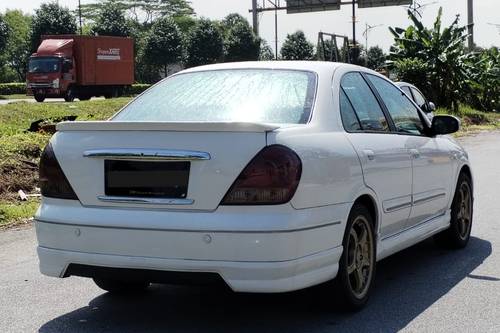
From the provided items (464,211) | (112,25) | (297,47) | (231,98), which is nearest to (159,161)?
(231,98)

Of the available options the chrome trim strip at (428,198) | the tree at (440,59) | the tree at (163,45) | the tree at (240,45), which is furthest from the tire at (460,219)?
the tree at (240,45)

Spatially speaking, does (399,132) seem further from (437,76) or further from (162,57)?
(162,57)

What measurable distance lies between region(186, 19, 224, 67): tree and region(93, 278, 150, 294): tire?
6503cm

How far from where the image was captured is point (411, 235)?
5582 mm

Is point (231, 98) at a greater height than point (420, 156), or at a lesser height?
greater

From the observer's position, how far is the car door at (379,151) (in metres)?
4.85

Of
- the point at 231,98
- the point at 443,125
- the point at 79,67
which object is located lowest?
the point at 443,125

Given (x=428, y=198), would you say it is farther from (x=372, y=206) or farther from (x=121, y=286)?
(x=121, y=286)

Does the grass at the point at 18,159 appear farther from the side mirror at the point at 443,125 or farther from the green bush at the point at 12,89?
the green bush at the point at 12,89

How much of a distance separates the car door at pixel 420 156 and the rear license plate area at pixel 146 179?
212 cm

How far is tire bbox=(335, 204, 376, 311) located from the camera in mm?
4527

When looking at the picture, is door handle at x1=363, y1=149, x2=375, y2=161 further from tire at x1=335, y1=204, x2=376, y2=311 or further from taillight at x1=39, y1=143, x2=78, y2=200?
taillight at x1=39, y1=143, x2=78, y2=200

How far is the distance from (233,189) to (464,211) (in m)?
3.55

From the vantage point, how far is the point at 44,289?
18.0 feet
